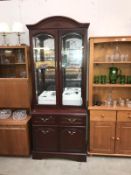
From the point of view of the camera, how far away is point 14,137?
2.87 metres

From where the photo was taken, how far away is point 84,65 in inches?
105

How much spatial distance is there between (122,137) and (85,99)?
86cm

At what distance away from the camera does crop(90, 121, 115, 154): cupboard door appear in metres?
2.82

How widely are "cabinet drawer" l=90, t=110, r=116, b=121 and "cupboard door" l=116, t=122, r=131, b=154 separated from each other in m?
0.16

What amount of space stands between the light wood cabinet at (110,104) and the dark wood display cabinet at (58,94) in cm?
20

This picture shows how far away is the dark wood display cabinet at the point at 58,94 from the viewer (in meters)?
2.69

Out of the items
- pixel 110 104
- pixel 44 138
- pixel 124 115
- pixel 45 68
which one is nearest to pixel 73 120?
pixel 44 138

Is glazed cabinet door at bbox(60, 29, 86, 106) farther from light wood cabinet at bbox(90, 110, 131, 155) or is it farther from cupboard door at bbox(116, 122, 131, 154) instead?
cupboard door at bbox(116, 122, 131, 154)

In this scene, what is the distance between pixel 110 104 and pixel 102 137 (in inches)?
22.0

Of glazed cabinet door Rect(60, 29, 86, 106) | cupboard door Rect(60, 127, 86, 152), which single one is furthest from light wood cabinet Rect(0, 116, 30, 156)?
glazed cabinet door Rect(60, 29, 86, 106)

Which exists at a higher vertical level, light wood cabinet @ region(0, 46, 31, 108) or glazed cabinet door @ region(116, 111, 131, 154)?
light wood cabinet @ region(0, 46, 31, 108)

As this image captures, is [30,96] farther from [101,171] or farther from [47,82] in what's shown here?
[101,171]

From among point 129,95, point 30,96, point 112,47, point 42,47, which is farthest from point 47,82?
point 129,95

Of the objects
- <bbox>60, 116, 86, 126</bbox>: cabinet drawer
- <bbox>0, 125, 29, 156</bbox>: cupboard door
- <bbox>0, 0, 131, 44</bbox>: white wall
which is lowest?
<bbox>0, 125, 29, 156</bbox>: cupboard door
